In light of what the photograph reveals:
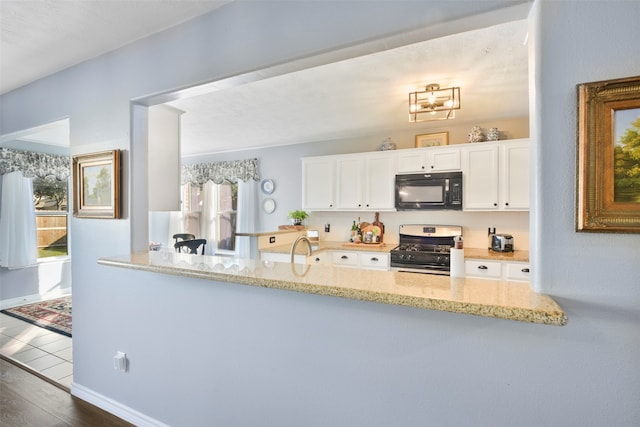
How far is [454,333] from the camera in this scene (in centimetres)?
113

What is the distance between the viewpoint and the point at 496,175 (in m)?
3.46

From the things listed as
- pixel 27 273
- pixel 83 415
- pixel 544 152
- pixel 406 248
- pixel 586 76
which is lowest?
pixel 83 415

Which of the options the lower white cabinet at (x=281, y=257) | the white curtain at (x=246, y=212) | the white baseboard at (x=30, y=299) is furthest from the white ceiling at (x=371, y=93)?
the white baseboard at (x=30, y=299)

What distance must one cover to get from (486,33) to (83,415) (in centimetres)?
349

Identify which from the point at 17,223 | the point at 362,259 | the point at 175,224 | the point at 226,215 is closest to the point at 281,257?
the point at 362,259

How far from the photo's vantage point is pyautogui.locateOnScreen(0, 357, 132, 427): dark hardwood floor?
1.98 metres

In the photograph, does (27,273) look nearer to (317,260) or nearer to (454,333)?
(317,260)

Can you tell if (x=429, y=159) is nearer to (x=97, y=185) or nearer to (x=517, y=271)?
(x=517, y=271)

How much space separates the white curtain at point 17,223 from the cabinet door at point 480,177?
5827mm

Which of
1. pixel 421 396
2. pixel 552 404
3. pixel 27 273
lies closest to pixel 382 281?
pixel 421 396

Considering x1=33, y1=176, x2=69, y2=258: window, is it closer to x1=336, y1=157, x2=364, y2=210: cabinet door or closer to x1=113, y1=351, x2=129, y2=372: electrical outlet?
x1=113, y1=351, x2=129, y2=372: electrical outlet

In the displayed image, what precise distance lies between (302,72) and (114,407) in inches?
104

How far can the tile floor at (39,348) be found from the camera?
2.65 metres

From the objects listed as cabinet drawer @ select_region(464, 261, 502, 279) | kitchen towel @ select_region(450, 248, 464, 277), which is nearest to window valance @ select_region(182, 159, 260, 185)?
cabinet drawer @ select_region(464, 261, 502, 279)
